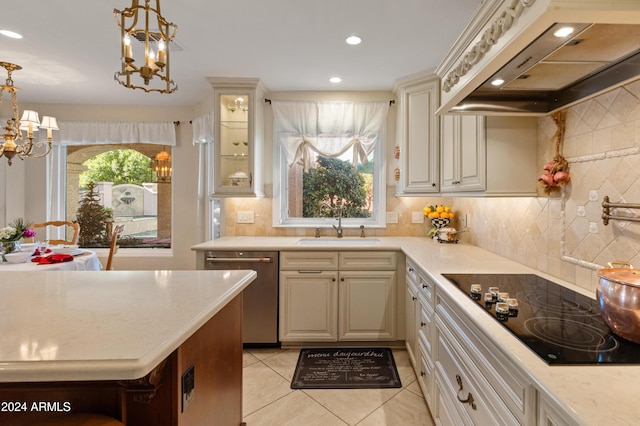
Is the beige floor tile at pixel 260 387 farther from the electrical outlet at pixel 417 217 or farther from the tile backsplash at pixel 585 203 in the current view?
the electrical outlet at pixel 417 217

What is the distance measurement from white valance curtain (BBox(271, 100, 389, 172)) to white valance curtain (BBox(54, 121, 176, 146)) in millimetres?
1384

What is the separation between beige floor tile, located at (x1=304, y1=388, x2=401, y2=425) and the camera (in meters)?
1.93

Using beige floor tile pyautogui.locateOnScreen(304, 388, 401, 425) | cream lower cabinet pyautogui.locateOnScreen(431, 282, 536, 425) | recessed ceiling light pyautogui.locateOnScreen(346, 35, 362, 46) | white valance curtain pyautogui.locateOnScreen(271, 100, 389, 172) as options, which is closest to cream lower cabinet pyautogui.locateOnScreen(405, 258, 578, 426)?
cream lower cabinet pyautogui.locateOnScreen(431, 282, 536, 425)

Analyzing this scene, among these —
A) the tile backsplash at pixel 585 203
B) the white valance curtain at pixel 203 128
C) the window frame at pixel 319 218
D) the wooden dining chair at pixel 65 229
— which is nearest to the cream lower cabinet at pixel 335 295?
the window frame at pixel 319 218

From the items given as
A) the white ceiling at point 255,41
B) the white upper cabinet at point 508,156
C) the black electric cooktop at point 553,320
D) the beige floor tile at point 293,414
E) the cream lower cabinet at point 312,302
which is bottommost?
the beige floor tile at point 293,414

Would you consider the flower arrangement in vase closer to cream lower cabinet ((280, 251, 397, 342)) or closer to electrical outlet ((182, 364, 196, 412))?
cream lower cabinet ((280, 251, 397, 342))

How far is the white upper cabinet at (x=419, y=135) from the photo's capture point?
8.99 ft

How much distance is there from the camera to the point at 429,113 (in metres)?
2.77

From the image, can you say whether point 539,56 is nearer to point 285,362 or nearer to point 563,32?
point 563,32

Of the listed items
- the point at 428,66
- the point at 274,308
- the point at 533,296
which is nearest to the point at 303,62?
the point at 428,66

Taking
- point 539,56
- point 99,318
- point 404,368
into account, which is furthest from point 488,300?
point 404,368

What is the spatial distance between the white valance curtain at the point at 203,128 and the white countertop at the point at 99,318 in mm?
2301

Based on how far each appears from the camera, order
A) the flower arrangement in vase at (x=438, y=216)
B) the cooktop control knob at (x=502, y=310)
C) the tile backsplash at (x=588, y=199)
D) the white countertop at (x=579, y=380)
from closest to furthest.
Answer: the white countertop at (x=579, y=380) < the cooktop control knob at (x=502, y=310) < the tile backsplash at (x=588, y=199) < the flower arrangement in vase at (x=438, y=216)

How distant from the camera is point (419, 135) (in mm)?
2828
